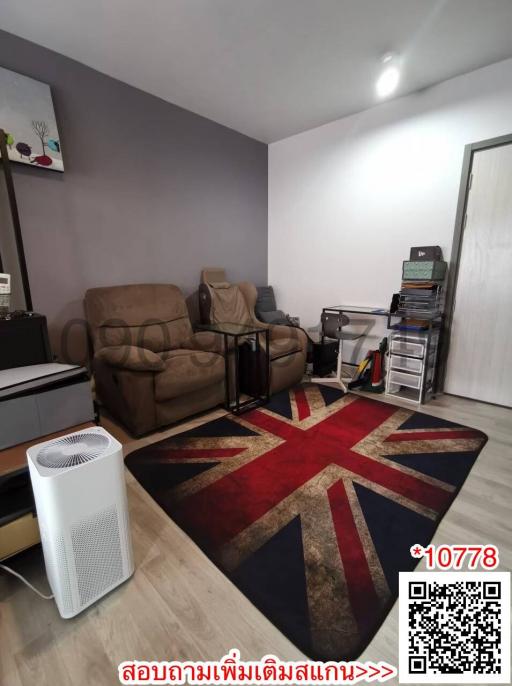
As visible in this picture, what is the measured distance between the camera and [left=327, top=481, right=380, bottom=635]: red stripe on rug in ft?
Answer: 3.71

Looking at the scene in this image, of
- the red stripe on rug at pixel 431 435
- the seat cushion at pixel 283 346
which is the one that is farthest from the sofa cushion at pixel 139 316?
the red stripe on rug at pixel 431 435

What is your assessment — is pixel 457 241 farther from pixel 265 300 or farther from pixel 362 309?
pixel 265 300

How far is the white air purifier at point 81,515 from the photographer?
1013 millimetres

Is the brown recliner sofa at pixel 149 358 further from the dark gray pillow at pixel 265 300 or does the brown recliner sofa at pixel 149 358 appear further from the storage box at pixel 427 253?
the storage box at pixel 427 253

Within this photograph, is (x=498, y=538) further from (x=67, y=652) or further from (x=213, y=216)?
(x=213, y=216)

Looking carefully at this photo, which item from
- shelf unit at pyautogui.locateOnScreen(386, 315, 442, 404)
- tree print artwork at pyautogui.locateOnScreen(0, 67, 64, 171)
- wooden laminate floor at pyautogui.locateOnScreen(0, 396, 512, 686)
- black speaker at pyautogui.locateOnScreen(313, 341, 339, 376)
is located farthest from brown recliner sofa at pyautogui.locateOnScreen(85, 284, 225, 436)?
shelf unit at pyautogui.locateOnScreen(386, 315, 442, 404)

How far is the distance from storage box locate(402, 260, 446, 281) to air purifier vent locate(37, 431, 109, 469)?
8.84 ft

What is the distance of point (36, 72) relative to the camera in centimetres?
221

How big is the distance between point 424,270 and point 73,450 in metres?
2.82

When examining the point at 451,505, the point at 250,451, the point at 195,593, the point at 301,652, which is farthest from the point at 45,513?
the point at 451,505

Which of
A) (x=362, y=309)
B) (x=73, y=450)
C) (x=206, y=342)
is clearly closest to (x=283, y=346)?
(x=206, y=342)

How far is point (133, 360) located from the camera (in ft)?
6.84

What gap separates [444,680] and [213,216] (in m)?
3.65

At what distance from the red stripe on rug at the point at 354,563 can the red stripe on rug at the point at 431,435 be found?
78 cm
